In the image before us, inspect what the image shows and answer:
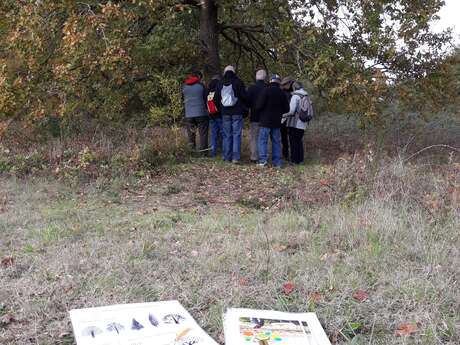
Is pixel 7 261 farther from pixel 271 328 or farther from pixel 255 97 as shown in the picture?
pixel 255 97

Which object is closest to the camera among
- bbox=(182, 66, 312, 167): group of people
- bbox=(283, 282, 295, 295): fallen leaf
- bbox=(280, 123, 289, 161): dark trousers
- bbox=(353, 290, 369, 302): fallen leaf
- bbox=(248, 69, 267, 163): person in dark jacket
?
bbox=(353, 290, 369, 302): fallen leaf

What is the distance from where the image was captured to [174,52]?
431 inches

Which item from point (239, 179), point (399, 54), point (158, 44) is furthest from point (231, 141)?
point (399, 54)

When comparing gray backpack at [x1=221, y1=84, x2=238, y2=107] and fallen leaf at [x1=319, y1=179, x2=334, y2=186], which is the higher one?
gray backpack at [x1=221, y1=84, x2=238, y2=107]

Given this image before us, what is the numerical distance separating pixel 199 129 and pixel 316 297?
7449mm

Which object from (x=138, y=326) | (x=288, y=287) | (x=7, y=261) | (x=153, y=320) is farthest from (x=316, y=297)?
(x=7, y=261)

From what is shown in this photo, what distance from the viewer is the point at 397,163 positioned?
6.86 m

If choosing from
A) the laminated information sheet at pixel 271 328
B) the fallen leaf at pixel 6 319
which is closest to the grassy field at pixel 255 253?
the fallen leaf at pixel 6 319

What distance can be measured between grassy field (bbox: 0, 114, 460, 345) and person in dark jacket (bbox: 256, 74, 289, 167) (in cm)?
234

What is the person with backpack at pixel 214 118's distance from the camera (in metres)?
10.1

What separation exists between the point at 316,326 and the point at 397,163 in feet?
13.4

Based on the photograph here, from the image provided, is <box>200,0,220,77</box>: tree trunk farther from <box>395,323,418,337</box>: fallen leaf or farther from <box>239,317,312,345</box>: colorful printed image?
<box>395,323,418,337</box>: fallen leaf

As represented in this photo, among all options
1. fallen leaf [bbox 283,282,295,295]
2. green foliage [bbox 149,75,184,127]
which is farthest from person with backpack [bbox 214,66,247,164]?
fallen leaf [bbox 283,282,295,295]

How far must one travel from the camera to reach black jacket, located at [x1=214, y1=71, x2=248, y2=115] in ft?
32.0
